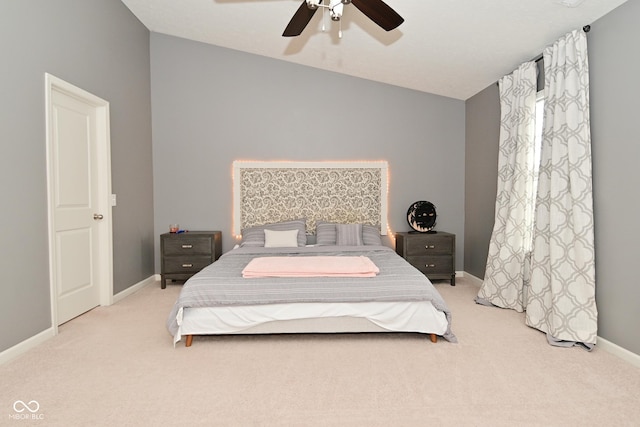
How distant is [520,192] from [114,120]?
165 inches

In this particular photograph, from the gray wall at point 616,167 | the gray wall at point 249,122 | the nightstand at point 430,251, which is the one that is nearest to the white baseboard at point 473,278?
the nightstand at point 430,251

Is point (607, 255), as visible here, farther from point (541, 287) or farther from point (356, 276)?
point (356, 276)

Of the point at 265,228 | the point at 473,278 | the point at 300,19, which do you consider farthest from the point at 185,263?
the point at 473,278

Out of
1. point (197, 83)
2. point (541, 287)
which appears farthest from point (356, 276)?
point (197, 83)

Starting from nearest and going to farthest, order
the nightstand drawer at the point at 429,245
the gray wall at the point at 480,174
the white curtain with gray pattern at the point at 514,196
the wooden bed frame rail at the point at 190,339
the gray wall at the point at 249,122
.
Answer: the wooden bed frame rail at the point at 190,339 → the white curtain with gray pattern at the point at 514,196 → the gray wall at the point at 480,174 → the nightstand drawer at the point at 429,245 → the gray wall at the point at 249,122

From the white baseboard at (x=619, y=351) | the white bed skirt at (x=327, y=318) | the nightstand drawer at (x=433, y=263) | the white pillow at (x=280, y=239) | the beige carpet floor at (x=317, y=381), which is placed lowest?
the beige carpet floor at (x=317, y=381)

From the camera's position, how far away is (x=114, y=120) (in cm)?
392

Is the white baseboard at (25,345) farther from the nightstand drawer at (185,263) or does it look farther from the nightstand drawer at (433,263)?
the nightstand drawer at (433,263)

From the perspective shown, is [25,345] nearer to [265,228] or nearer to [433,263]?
[265,228]

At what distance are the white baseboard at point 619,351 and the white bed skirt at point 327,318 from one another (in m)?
1.11

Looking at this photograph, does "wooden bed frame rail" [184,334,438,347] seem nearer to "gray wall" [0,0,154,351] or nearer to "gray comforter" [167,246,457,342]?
"gray comforter" [167,246,457,342]

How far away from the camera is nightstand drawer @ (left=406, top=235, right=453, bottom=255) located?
4531mm

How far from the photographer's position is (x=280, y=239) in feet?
14.1

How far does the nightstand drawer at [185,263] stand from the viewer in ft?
14.4
